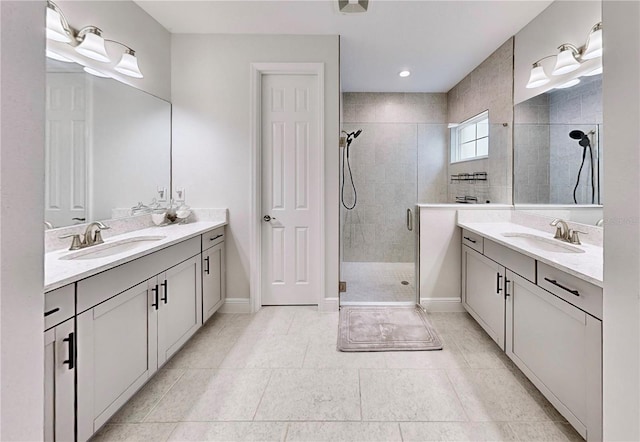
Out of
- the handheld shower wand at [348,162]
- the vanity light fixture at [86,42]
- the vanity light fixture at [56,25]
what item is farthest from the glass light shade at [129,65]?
the handheld shower wand at [348,162]

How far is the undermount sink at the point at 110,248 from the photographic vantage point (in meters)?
1.79

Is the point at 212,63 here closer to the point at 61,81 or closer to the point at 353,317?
the point at 61,81

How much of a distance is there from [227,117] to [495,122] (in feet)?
8.97

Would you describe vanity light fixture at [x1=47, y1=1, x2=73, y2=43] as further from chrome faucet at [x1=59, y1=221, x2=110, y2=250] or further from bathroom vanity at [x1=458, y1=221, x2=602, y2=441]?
bathroom vanity at [x1=458, y1=221, x2=602, y2=441]

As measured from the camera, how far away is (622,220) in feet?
1.99

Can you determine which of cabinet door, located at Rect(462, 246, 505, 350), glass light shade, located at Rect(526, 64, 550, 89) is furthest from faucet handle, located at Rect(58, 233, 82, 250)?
glass light shade, located at Rect(526, 64, 550, 89)

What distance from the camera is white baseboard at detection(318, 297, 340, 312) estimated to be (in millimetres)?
3107

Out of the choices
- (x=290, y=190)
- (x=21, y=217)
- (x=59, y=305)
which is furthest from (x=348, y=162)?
(x=21, y=217)

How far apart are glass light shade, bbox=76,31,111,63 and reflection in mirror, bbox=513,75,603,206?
3.24 meters

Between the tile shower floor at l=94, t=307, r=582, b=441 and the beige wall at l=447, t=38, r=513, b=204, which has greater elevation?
the beige wall at l=447, t=38, r=513, b=204

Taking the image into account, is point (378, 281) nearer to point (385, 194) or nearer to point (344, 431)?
point (385, 194)

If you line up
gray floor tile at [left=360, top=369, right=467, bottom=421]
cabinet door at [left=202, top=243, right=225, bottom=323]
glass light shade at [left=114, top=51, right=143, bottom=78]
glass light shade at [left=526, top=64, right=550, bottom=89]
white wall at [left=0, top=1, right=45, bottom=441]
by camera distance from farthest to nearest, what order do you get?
cabinet door at [left=202, top=243, right=225, bottom=323] < glass light shade at [left=526, top=64, right=550, bottom=89] < glass light shade at [left=114, top=51, right=143, bottom=78] < gray floor tile at [left=360, top=369, right=467, bottom=421] < white wall at [left=0, top=1, right=45, bottom=441]

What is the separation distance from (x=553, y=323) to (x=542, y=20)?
7.93ft

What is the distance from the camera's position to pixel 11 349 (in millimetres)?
497
